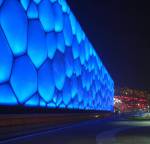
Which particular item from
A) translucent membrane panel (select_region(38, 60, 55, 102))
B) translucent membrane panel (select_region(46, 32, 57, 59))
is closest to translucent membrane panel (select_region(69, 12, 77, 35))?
translucent membrane panel (select_region(46, 32, 57, 59))

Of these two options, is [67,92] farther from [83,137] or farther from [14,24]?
[83,137]

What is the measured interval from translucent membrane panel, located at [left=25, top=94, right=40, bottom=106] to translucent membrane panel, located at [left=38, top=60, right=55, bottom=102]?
664 millimetres

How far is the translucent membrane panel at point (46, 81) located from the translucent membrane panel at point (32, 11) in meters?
2.88

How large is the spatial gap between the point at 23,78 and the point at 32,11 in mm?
3678

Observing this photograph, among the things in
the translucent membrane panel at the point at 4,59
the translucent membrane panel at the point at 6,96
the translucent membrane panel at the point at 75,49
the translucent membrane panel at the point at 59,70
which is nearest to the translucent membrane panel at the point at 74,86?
the translucent membrane panel at the point at 75,49

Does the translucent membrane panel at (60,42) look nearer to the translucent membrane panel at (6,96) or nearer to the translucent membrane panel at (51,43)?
the translucent membrane panel at (51,43)

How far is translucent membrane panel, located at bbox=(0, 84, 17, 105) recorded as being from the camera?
727 inches

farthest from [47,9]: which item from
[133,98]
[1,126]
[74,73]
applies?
[133,98]

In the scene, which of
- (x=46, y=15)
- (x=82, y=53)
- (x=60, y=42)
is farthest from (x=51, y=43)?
(x=82, y=53)

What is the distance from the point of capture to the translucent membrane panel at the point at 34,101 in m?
22.1

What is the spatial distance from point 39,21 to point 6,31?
5621 mm

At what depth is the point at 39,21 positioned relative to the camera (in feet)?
80.6

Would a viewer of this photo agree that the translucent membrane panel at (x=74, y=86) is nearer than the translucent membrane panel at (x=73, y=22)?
No

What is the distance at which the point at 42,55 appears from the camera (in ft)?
81.7
